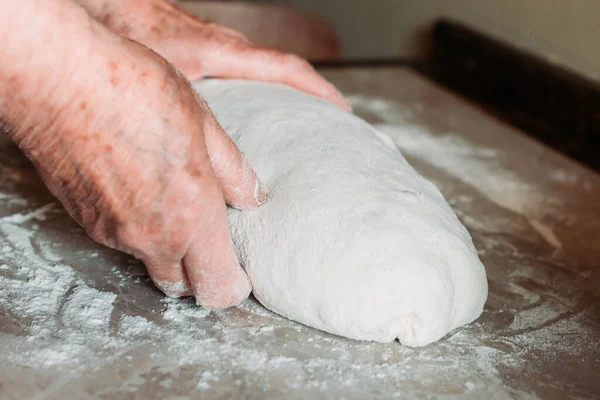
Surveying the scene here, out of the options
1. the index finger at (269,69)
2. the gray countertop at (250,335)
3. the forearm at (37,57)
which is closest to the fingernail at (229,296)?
the gray countertop at (250,335)

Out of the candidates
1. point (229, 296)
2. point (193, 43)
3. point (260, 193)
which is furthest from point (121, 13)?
point (229, 296)

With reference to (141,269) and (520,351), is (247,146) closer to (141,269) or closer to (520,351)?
(141,269)

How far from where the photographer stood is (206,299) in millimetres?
1082

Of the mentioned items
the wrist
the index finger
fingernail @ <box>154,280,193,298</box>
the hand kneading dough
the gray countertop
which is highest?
the wrist

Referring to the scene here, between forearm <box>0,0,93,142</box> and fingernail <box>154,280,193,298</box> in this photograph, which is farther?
fingernail <box>154,280,193,298</box>

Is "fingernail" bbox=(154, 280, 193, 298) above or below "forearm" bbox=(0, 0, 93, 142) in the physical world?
below

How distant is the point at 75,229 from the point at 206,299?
403 millimetres

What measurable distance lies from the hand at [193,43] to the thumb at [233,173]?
45 cm

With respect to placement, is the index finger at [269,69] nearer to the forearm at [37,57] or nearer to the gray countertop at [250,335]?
the gray countertop at [250,335]

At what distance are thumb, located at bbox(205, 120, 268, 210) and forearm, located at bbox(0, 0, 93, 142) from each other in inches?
8.6

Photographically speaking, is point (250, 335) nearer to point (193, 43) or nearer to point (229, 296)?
point (229, 296)

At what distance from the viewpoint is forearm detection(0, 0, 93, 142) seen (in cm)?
89

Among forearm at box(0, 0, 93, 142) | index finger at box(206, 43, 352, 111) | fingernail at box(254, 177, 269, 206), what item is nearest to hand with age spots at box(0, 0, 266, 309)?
forearm at box(0, 0, 93, 142)

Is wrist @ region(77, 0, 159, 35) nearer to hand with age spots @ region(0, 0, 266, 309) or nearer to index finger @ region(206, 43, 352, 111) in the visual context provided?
index finger @ region(206, 43, 352, 111)
